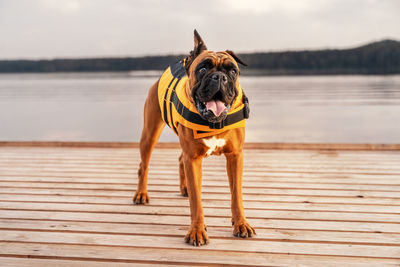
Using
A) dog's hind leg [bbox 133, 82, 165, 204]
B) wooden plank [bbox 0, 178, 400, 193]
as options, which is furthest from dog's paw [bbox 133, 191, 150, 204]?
wooden plank [bbox 0, 178, 400, 193]

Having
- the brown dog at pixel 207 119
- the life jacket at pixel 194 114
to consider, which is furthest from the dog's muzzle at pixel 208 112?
the life jacket at pixel 194 114

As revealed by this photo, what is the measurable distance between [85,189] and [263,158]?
258 cm

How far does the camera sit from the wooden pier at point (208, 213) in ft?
8.03

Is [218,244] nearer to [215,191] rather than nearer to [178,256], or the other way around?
[178,256]

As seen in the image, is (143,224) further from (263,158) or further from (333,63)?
(333,63)

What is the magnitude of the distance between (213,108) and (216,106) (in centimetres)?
2

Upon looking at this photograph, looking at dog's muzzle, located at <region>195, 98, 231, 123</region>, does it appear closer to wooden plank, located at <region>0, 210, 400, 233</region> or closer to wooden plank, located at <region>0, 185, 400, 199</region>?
wooden plank, located at <region>0, 210, 400, 233</region>

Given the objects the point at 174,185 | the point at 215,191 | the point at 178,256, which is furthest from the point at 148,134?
the point at 178,256

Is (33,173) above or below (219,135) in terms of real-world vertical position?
below

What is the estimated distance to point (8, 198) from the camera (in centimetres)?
364

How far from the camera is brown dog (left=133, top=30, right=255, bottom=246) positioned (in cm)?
234

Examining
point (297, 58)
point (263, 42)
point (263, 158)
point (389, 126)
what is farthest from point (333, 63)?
point (263, 158)

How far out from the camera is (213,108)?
91.7 inches

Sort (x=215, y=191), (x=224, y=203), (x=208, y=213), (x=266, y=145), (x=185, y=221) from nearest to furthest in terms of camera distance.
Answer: (x=185, y=221) → (x=208, y=213) → (x=224, y=203) → (x=215, y=191) → (x=266, y=145)
